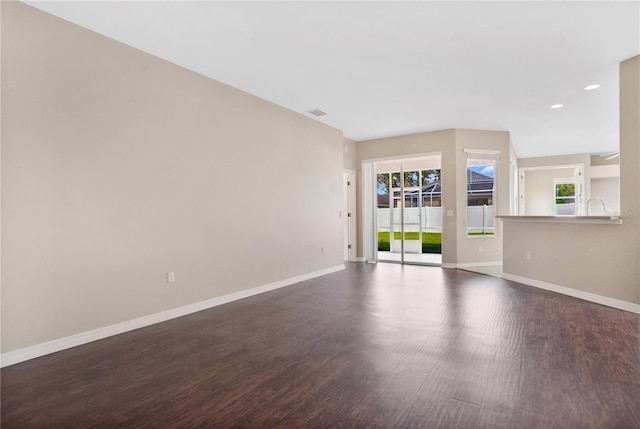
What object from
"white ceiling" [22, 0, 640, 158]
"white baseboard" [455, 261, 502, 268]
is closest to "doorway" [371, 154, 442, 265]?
"white baseboard" [455, 261, 502, 268]

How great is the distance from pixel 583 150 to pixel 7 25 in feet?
42.3

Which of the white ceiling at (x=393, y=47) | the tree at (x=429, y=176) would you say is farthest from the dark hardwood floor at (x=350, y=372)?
the tree at (x=429, y=176)

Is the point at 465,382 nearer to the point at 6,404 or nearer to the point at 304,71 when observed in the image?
the point at 6,404

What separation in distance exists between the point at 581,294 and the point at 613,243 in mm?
838

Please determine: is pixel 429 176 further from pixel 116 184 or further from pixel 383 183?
pixel 116 184

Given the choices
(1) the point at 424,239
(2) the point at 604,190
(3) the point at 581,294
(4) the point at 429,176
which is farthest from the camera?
(2) the point at 604,190

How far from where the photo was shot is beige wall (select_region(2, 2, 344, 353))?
2.80m

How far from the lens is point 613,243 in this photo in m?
4.24

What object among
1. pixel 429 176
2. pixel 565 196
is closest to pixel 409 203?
pixel 429 176

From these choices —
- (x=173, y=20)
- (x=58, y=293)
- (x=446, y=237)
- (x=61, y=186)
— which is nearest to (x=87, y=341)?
(x=58, y=293)

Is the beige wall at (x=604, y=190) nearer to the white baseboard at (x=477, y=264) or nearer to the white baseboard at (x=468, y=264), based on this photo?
the white baseboard at (x=477, y=264)

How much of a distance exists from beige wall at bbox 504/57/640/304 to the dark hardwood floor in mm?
435

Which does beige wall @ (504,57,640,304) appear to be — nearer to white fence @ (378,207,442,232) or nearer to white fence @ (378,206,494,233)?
white fence @ (378,206,494,233)

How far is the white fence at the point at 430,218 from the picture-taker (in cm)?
736
